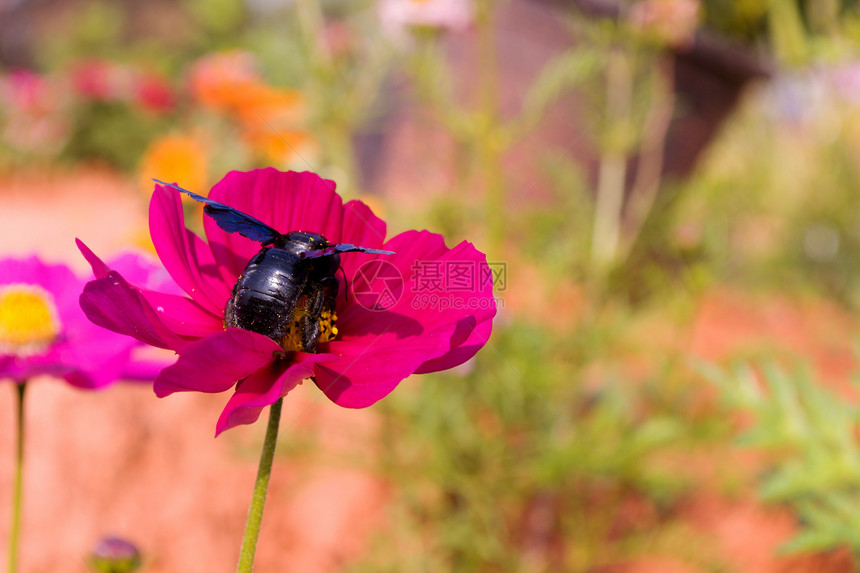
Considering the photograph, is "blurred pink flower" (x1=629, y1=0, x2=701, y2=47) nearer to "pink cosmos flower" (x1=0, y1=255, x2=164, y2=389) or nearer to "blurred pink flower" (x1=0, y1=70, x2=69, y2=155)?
"pink cosmos flower" (x1=0, y1=255, x2=164, y2=389)

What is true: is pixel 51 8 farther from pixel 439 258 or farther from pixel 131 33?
pixel 439 258

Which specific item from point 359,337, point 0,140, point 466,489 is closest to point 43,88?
point 0,140

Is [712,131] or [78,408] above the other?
[712,131]

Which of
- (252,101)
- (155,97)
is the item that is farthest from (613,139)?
(155,97)

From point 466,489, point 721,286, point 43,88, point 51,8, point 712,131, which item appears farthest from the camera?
point 51,8

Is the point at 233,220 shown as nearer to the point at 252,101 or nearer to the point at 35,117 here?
the point at 252,101

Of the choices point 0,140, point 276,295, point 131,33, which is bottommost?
point 276,295

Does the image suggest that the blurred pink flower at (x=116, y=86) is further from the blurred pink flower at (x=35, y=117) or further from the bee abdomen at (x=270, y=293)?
the bee abdomen at (x=270, y=293)
